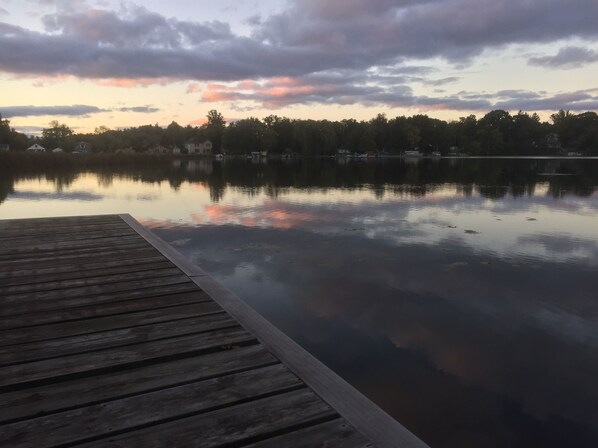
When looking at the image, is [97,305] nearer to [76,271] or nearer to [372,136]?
[76,271]

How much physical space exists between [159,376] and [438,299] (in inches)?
212

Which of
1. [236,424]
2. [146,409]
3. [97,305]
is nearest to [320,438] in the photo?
[236,424]

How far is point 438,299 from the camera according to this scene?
7184 millimetres

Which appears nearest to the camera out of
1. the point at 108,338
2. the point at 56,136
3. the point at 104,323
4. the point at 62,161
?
the point at 108,338

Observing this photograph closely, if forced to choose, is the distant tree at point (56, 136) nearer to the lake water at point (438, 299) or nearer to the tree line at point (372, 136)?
the tree line at point (372, 136)

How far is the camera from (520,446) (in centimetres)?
390

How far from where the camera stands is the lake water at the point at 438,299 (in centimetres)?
441

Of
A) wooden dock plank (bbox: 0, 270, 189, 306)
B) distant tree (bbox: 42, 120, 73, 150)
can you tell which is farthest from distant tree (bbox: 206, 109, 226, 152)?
wooden dock plank (bbox: 0, 270, 189, 306)

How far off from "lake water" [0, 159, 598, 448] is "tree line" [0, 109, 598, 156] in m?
101

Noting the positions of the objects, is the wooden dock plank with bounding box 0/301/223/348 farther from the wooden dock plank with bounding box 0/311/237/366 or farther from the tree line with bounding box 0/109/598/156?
the tree line with bounding box 0/109/598/156

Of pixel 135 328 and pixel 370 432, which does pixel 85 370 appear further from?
pixel 370 432

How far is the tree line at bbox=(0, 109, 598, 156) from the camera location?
116m

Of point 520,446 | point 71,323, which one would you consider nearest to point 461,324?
point 520,446

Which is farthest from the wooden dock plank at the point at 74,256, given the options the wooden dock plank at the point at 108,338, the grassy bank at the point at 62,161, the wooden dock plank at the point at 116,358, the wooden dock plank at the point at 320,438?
the grassy bank at the point at 62,161
